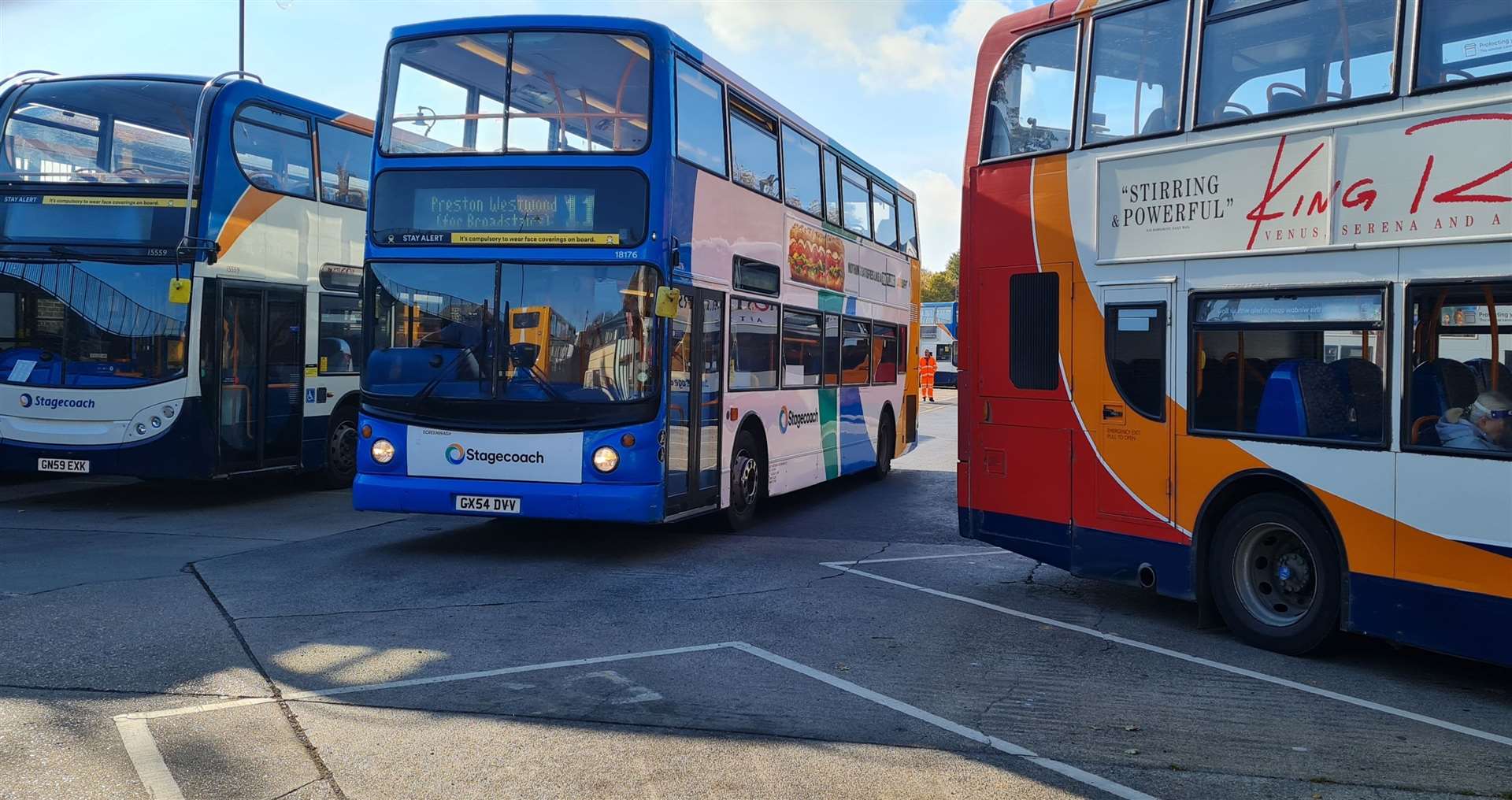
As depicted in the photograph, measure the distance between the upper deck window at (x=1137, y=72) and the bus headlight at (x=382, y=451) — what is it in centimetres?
581

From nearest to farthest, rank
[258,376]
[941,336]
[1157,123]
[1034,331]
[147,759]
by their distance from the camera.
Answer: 1. [147,759]
2. [1157,123]
3. [1034,331]
4. [258,376]
5. [941,336]

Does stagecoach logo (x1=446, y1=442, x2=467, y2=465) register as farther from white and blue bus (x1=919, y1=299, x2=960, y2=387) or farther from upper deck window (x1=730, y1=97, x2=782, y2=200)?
white and blue bus (x1=919, y1=299, x2=960, y2=387)

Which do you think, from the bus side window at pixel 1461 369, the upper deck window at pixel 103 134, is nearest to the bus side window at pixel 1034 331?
the bus side window at pixel 1461 369

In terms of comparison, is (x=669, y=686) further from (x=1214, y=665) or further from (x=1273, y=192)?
(x=1273, y=192)

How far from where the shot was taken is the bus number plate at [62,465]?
480 inches

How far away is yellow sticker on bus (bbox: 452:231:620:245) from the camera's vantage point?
9.59m

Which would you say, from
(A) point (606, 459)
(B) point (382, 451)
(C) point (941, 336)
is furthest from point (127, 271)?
(C) point (941, 336)

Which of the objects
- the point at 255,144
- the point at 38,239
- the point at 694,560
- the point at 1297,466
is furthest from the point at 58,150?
the point at 1297,466

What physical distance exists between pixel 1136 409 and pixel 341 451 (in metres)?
10.1

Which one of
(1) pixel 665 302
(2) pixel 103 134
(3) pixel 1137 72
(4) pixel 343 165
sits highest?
(4) pixel 343 165

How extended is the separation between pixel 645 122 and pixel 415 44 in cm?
213

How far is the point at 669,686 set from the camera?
20.1ft

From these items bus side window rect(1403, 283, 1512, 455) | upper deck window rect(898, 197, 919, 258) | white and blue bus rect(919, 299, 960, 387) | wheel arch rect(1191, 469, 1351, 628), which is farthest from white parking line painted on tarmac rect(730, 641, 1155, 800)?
white and blue bus rect(919, 299, 960, 387)

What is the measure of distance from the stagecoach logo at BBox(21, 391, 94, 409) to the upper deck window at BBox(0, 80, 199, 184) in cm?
218
